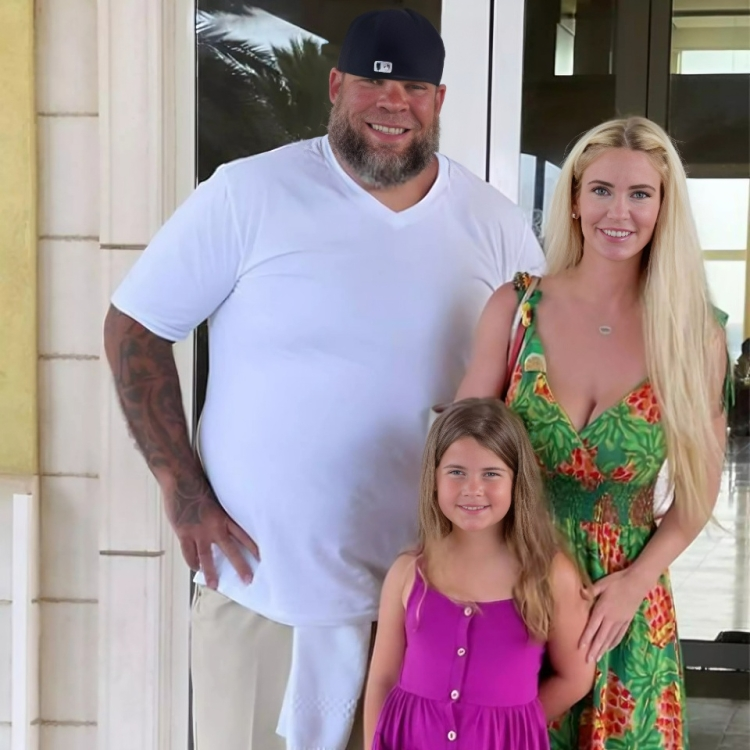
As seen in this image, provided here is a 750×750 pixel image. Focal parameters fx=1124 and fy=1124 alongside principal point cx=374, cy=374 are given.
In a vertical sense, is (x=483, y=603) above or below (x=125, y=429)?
below

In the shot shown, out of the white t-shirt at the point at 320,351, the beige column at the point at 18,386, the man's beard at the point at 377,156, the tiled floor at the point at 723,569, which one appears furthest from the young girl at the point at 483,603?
the tiled floor at the point at 723,569

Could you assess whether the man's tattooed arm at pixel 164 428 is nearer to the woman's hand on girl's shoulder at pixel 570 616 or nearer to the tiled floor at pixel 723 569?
the woman's hand on girl's shoulder at pixel 570 616

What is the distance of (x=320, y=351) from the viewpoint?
5.86 feet

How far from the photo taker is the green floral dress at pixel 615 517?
62.5 inches

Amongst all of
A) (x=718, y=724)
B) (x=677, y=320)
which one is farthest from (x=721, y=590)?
(x=677, y=320)

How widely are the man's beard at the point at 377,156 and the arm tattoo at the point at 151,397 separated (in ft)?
1.45

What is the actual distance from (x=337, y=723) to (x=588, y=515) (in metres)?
0.56

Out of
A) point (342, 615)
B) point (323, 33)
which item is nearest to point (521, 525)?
point (342, 615)

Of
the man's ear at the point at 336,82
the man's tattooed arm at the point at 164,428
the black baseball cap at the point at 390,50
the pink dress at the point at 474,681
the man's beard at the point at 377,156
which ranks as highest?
the black baseball cap at the point at 390,50

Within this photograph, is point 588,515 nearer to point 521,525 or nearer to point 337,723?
point 521,525

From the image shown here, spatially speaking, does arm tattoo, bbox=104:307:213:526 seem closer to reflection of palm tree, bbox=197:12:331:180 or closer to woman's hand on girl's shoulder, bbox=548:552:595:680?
woman's hand on girl's shoulder, bbox=548:552:595:680

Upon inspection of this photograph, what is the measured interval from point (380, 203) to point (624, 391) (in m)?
0.50

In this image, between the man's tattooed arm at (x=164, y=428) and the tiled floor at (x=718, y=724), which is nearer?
the man's tattooed arm at (x=164, y=428)

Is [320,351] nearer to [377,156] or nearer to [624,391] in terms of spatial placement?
[377,156]
